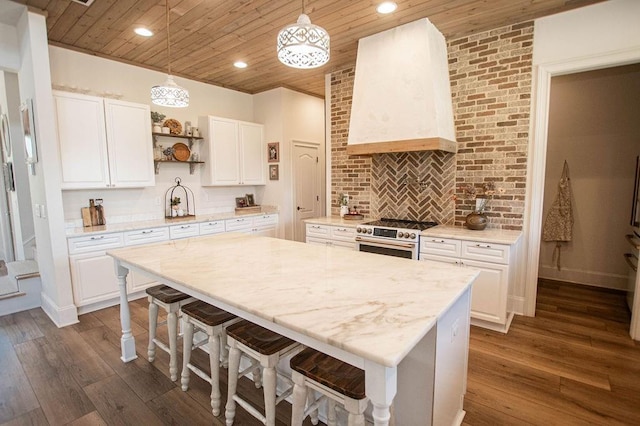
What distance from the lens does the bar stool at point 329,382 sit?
129cm

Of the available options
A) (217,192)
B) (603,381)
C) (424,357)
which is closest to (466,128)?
(603,381)

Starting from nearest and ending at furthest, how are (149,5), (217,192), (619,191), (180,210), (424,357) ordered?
(424,357)
(149,5)
(619,191)
(180,210)
(217,192)

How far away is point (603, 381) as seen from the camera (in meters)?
2.26

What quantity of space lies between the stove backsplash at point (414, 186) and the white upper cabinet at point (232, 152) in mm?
2054

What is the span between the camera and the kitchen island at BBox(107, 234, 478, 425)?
109cm

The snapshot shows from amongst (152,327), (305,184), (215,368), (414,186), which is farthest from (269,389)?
(305,184)

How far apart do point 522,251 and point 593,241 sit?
1.65 m

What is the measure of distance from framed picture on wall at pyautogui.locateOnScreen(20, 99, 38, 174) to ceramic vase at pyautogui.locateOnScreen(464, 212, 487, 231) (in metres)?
4.35

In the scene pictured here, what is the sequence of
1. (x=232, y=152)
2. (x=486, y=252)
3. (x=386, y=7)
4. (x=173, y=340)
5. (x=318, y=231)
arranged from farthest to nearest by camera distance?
1. (x=232, y=152)
2. (x=318, y=231)
3. (x=486, y=252)
4. (x=386, y=7)
5. (x=173, y=340)

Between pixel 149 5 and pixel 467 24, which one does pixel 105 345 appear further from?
pixel 467 24

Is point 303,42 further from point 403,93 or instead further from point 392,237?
point 392,237

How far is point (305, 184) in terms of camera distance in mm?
5621

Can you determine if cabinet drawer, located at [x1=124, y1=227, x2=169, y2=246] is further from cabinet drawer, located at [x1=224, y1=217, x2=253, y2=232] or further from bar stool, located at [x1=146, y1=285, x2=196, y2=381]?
bar stool, located at [x1=146, y1=285, x2=196, y2=381]

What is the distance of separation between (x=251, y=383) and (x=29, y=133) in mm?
3256
